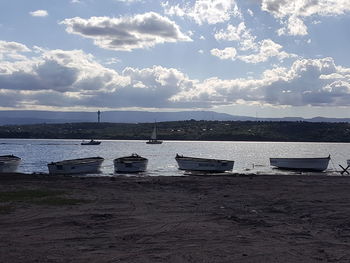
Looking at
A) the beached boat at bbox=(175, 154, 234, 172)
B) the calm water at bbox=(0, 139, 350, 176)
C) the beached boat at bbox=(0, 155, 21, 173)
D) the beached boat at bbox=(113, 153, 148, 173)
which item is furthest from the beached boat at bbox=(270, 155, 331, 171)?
the beached boat at bbox=(0, 155, 21, 173)

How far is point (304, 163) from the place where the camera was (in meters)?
59.6

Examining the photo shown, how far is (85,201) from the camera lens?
21984 millimetres

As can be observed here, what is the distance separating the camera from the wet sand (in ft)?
38.4

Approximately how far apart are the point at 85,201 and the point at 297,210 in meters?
9.45

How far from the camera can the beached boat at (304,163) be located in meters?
58.3

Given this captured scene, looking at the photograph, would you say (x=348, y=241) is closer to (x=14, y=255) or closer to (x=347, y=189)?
(x=14, y=255)

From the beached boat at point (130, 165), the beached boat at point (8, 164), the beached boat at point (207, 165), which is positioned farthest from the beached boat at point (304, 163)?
the beached boat at point (8, 164)

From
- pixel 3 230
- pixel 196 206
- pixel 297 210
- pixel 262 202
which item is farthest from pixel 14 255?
pixel 262 202

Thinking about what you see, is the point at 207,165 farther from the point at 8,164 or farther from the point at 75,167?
the point at 8,164

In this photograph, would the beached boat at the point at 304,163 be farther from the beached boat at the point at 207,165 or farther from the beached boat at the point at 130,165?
the beached boat at the point at 130,165

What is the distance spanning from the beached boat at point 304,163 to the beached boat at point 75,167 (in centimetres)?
2444

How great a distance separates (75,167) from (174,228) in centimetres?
3693

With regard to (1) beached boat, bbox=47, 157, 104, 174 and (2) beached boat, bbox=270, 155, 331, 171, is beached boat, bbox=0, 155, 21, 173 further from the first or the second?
(2) beached boat, bbox=270, 155, 331, 171

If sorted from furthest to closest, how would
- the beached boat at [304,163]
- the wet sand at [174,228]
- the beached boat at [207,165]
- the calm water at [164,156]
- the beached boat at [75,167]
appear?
the calm water at [164,156] → the beached boat at [304,163] → the beached boat at [207,165] → the beached boat at [75,167] → the wet sand at [174,228]
